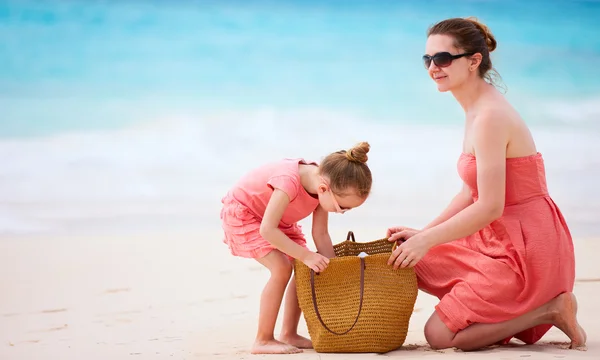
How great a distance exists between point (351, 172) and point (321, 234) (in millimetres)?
455

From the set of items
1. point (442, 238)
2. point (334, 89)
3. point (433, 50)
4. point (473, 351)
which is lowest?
point (473, 351)

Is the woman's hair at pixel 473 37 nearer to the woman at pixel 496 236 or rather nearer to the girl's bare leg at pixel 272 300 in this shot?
the woman at pixel 496 236

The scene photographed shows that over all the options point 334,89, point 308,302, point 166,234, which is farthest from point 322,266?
point 334,89

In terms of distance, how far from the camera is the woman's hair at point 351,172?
3361 mm

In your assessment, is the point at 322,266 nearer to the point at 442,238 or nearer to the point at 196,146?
the point at 442,238

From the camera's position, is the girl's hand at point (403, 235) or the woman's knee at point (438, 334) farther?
the girl's hand at point (403, 235)

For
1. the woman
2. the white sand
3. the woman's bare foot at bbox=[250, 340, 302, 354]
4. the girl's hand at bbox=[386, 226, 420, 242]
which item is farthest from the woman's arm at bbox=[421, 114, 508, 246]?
the woman's bare foot at bbox=[250, 340, 302, 354]

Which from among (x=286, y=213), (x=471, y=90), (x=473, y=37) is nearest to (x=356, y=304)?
(x=286, y=213)

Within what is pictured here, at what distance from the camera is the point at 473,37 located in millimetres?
3490

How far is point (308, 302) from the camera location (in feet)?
11.3

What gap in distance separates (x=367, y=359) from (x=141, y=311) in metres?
2.96

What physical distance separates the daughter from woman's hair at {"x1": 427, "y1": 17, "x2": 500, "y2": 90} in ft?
2.19

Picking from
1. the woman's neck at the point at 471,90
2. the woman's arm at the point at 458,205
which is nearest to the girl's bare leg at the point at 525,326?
the woman's arm at the point at 458,205

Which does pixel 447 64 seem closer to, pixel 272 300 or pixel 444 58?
pixel 444 58
